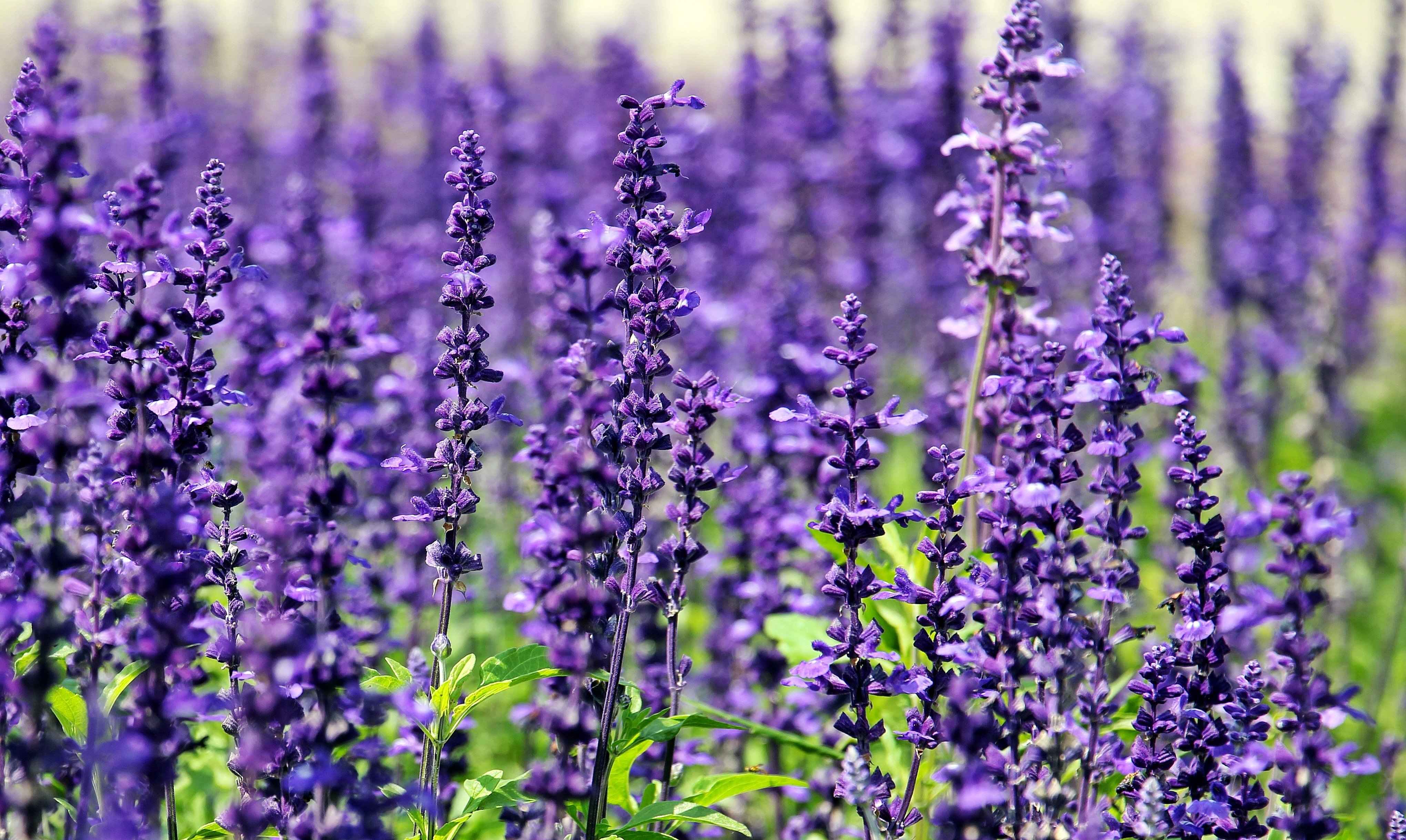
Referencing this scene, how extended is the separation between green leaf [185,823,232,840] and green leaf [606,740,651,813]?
1.12 metres

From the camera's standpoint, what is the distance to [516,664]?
3619 mm

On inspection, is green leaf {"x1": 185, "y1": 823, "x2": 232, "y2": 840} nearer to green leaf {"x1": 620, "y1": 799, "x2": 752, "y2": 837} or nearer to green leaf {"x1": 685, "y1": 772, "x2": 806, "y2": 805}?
green leaf {"x1": 620, "y1": 799, "x2": 752, "y2": 837}

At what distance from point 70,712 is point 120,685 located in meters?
0.22

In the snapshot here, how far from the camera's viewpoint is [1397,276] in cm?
2152

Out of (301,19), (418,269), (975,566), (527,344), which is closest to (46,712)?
(975,566)

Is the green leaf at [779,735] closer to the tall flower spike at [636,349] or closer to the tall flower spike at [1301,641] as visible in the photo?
the tall flower spike at [636,349]

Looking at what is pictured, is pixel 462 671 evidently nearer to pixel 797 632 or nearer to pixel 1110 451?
pixel 797 632

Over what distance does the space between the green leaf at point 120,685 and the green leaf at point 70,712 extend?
0.19ft

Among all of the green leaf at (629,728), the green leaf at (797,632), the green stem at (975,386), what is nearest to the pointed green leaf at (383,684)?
the green leaf at (629,728)

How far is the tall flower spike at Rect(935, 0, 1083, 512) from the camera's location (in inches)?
167

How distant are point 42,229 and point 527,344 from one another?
8819mm

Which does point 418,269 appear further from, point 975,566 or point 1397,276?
point 1397,276

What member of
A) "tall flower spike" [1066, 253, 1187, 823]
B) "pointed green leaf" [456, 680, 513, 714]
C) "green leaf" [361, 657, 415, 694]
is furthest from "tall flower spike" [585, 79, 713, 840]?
"tall flower spike" [1066, 253, 1187, 823]

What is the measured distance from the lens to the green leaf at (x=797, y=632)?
179 inches
